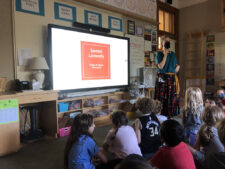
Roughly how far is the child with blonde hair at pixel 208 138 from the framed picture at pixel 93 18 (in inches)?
108

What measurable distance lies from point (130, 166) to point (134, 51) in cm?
414

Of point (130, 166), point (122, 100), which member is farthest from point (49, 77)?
point (130, 166)

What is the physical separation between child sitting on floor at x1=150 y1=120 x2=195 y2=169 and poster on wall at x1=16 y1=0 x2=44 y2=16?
266 cm

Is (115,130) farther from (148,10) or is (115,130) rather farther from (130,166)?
(148,10)

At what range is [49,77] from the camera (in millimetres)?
3039

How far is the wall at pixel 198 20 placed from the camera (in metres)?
5.64

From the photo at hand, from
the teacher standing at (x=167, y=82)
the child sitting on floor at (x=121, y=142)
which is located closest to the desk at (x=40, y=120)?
the child sitting on floor at (x=121, y=142)

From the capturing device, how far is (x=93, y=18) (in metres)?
3.76

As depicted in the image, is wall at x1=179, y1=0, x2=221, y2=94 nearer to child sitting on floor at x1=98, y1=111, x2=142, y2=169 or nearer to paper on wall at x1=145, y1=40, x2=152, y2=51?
paper on wall at x1=145, y1=40, x2=152, y2=51

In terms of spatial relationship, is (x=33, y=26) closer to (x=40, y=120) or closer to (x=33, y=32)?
(x=33, y=32)

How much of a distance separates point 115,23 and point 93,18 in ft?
1.96

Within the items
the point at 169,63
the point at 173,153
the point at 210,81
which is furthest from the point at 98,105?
the point at 210,81

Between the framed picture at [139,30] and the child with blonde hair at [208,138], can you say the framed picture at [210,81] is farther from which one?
the child with blonde hair at [208,138]

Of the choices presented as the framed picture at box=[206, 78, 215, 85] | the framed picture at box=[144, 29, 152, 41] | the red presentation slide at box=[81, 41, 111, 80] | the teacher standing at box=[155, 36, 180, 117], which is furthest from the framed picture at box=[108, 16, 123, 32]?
the framed picture at box=[206, 78, 215, 85]
